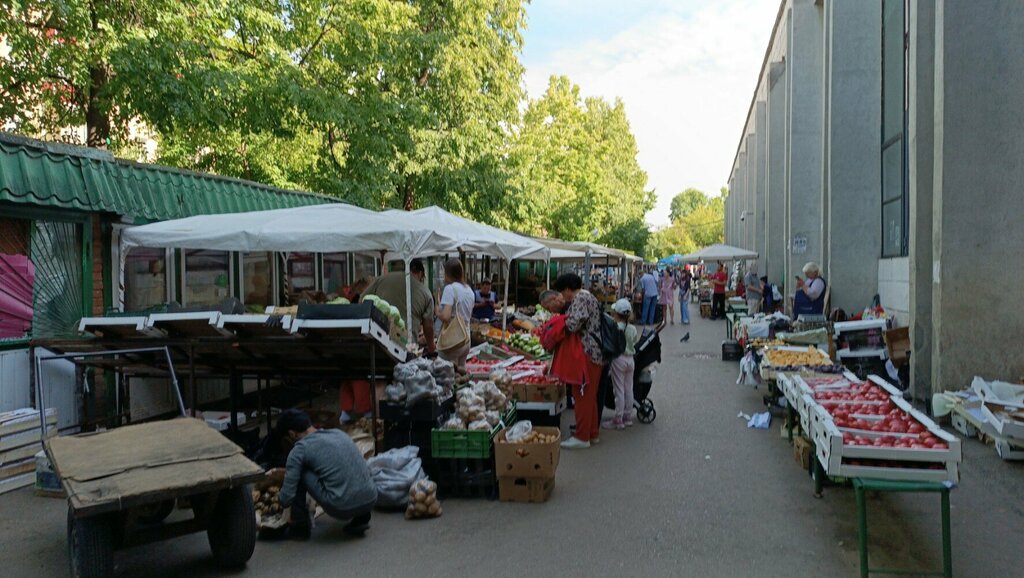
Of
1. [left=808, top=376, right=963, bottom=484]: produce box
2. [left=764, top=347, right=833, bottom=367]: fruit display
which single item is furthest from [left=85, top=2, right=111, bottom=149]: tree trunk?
[left=808, top=376, right=963, bottom=484]: produce box

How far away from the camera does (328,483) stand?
566 centimetres

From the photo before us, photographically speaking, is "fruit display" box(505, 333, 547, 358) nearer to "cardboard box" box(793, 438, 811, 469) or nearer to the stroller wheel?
the stroller wheel

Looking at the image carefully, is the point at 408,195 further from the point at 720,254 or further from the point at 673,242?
the point at 673,242

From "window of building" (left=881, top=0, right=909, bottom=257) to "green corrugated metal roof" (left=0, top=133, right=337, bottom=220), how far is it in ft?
37.1

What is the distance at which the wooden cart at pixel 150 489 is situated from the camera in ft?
14.7

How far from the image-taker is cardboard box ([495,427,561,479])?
6570mm

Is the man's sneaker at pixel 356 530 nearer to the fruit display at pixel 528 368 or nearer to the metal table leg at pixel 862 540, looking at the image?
the metal table leg at pixel 862 540

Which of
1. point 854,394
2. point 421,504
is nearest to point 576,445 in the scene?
point 421,504

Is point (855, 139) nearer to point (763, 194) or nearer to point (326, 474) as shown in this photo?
point (326, 474)

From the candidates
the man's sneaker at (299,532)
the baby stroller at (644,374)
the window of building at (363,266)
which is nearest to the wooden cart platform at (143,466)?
the man's sneaker at (299,532)

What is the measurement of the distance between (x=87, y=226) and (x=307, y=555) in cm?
535

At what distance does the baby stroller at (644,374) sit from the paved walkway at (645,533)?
77.1 inches

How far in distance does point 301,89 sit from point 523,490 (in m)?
10.1

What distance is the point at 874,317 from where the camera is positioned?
13.4m
